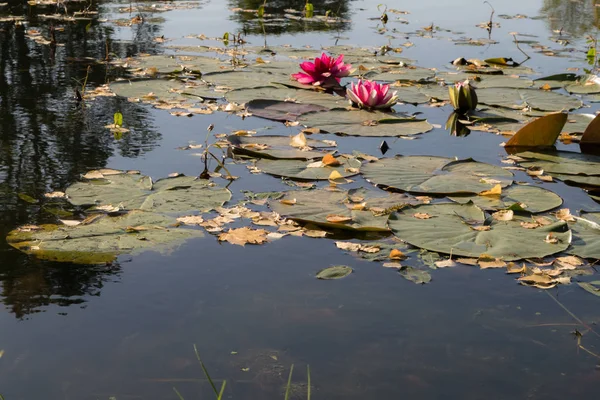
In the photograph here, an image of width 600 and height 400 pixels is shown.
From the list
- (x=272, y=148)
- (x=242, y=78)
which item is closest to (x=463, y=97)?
(x=272, y=148)

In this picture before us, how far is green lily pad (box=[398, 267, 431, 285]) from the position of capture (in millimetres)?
2486

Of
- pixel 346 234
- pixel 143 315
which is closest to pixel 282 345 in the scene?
pixel 143 315

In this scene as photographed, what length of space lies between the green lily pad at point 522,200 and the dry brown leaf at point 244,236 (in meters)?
0.90

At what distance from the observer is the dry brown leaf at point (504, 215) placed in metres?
2.90

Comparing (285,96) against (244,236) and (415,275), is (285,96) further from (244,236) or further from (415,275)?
(415,275)

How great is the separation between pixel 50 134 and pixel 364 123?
1799mm

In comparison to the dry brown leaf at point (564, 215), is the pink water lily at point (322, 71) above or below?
above

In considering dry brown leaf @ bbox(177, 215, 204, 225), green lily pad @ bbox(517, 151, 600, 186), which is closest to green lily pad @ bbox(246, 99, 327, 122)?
green lily pad @ bbox(517, 151, 600, 186)

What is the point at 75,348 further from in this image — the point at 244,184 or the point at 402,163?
the point at 402,163

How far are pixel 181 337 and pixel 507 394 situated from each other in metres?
0.92

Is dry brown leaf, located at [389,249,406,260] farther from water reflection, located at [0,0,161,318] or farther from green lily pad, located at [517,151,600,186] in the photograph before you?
green lily pad, located at [517,151,600,186]

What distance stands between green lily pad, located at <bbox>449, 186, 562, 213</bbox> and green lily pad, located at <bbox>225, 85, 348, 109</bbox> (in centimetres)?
171

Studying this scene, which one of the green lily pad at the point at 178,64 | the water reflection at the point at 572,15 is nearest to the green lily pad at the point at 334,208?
the green lily pad at the point at 178,64

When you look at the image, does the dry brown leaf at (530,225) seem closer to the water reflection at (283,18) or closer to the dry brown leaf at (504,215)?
the dry brown leaf at (504,215)
